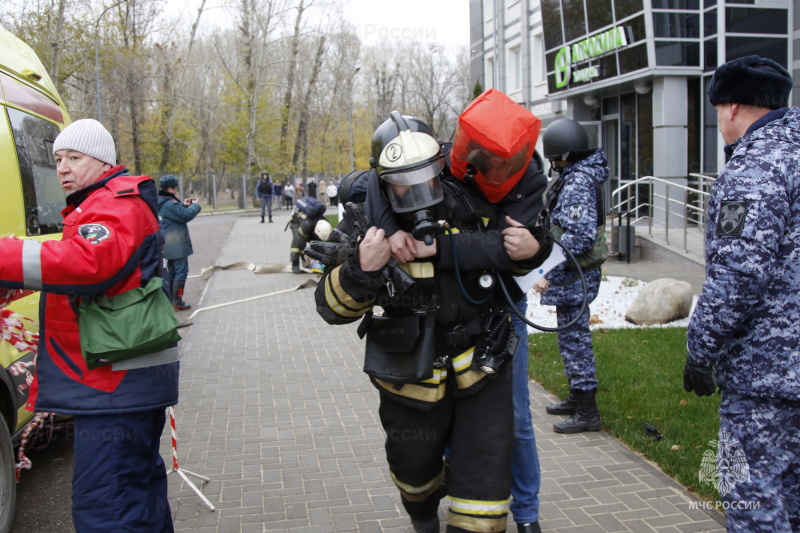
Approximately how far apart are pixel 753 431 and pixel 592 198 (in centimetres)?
229

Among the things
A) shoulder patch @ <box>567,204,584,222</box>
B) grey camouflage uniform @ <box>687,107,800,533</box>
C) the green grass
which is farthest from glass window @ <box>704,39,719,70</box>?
grey camouflage uniform @ <box>687,107,800,533</box>

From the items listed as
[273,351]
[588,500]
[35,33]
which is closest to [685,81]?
[273,351]

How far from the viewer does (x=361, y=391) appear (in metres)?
6.38

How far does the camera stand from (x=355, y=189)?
3143 mm

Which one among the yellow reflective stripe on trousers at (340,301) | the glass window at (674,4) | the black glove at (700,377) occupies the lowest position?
the black glove at (700,377)

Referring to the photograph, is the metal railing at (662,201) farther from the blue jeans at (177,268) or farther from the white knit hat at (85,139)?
the white knit hat at (85,139)

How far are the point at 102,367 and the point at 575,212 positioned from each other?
3081mm

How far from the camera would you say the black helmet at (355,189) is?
3141 millimetres

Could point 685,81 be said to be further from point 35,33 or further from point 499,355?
point 35,33

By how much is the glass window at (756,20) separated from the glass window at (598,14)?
329 centimetres

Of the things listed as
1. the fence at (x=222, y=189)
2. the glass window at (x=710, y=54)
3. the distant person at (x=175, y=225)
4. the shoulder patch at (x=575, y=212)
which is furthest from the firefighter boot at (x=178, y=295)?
the fence at (x=222, y=189)

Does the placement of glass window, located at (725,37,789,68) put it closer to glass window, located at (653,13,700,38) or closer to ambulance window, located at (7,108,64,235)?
glass window, located at (653,13,700,38)

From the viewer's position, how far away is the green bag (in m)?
2.79

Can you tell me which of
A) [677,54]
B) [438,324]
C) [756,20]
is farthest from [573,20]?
[438,324]
